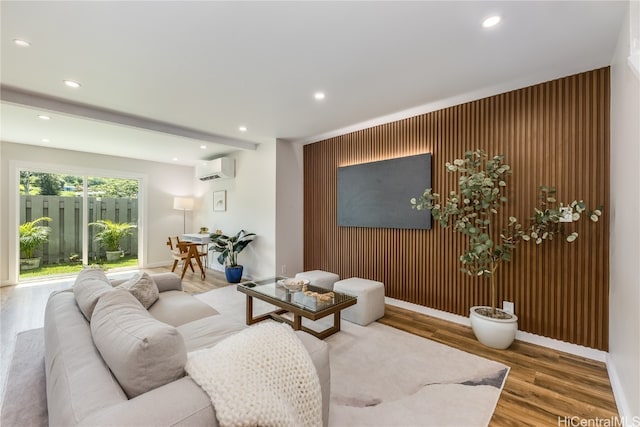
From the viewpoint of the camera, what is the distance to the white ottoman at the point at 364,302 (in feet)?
10.0

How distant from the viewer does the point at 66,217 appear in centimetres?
526

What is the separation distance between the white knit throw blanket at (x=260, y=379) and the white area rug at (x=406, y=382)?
0.74 meters

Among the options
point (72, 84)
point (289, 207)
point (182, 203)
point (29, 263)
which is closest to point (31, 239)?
point (29, 263)

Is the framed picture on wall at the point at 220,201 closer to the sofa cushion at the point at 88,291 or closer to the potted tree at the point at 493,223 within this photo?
the sofa cushion at the point at 88,291

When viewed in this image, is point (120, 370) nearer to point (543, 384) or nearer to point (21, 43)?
point (21, 43)

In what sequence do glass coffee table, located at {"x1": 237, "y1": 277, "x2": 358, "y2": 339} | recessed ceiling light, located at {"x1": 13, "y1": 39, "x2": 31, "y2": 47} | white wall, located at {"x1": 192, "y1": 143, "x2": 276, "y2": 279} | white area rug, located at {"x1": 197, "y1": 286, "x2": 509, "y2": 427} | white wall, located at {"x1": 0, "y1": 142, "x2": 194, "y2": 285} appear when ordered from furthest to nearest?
white wall, located at {"x1": 192, "y1": 143, "x2": 276, "y2": 279}
white wall, located at {"x1": 0, "y1": 142, "x2": 194, "y2": 285}
glass coffee table, located at {"x1": 237, "y1": 277, "x2": 358, "y2": 339}
recessed ceiling light, located at {"x1": 13, "y1": 39, "x2": 31, "y2": 47}
white area rug, located at {"x1": 197, "y1": 286, "x2": 509, "y2": 427}

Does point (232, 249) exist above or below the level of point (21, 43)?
below

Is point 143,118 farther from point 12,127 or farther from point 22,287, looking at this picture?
point 22,287

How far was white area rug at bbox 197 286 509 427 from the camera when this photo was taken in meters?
1.71

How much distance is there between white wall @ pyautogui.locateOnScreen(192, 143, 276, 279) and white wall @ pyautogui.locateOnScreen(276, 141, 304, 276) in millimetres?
93

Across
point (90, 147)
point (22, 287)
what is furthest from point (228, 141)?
point (22, 287)

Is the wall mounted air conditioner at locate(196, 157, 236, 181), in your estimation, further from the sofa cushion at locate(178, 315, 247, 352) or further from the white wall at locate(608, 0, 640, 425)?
the white wall at locate(608, 0, 640, 425)

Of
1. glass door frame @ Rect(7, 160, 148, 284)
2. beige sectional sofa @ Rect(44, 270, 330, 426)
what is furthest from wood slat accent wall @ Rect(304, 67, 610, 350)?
glass door frame @ Rect(7, 160, 148, 284)

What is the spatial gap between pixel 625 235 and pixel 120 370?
2856 millimetres
